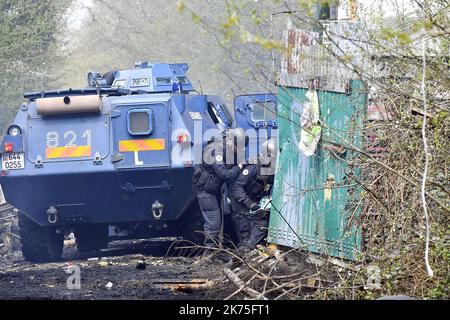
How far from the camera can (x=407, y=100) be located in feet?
28.3

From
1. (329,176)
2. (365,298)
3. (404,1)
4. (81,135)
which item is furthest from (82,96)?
(365,298)

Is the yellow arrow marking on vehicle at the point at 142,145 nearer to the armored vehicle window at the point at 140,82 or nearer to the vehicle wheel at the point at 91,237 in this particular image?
the vehicle wheel at the point at 91,237

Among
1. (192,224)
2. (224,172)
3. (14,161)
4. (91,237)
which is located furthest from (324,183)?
(91,237)

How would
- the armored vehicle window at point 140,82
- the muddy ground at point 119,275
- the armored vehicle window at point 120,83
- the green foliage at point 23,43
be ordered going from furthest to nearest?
the green foliage at point 23,43 < the armored vehicle window at point 120,83 < the armored vehicle window at point 140,82 < the muddy ground at point 119,275

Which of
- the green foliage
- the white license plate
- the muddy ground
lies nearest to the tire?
the muddy ground

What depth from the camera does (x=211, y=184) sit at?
12953mm

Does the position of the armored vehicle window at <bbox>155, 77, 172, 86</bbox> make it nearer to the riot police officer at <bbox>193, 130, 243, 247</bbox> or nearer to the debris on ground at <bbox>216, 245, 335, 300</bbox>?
the riot police officer at <bbox>193, 130, 243, 247</bbox>

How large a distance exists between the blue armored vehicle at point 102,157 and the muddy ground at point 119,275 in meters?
0.65

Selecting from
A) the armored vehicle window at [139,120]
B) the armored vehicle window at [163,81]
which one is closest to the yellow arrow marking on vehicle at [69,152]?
the armored vehicle window at [139,120]

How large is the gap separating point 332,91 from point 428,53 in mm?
1516

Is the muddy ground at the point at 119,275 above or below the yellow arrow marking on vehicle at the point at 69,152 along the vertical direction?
below

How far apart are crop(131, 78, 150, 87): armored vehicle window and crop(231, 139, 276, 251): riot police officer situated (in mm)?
2645

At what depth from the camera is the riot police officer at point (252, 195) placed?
12758mm

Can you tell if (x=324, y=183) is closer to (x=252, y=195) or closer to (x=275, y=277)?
(x=275, y=277)
